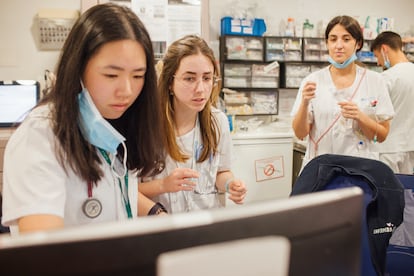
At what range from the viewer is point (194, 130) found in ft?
5.19

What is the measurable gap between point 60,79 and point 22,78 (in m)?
2.81

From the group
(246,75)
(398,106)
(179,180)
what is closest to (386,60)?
(398,106)

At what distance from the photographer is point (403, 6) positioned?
4.01 meters

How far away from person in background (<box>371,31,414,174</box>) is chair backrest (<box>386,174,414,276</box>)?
4.53ft

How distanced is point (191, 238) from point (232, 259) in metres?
0.06

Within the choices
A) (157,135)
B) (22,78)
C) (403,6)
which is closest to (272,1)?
(403,6)

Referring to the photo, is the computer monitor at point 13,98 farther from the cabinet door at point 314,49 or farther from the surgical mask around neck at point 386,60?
the surgical mask around neck at point 386,60

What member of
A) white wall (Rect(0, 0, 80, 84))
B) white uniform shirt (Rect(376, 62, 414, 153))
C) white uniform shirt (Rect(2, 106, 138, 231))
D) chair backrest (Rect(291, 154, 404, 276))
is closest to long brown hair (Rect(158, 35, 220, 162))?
chair backrest (Rect(291, 154, 404, 276))

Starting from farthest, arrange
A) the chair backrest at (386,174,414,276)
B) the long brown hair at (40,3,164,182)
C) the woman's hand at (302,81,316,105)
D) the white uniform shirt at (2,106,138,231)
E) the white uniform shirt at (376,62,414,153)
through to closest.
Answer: the white uniform shirt at (376,62,414,153) → the woman's hand at (302,81,316,105) → the chair backrest at (386,174,414,276) → the long brown hair at (40,3,164,182) → the white uniform shirt at (2,106,138,231)

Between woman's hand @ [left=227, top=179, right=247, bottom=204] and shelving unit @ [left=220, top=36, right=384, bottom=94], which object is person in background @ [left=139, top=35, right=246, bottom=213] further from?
shelving unit @ [left=220, top=36, right=384, bottom=94]

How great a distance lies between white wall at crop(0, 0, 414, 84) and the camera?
3346 millimetres

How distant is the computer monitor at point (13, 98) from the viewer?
320 cm

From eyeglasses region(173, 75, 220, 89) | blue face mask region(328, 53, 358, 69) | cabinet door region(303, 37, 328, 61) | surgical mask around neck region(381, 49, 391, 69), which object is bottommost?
eyeglasses region(173, 75, 220, 89)

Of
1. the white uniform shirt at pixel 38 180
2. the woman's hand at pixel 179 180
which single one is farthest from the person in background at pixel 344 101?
the white uniform shirt at pixel 38 180
